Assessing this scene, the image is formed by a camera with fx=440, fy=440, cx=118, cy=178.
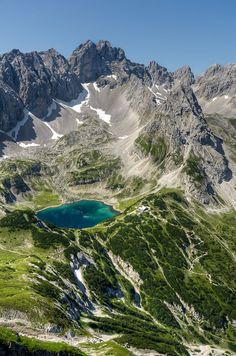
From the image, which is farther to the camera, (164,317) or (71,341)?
(164,317)

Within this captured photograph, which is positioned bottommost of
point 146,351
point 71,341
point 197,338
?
point 197,338

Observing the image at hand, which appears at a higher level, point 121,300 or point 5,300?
point 5,300

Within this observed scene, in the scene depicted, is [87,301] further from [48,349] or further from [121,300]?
[48,349]

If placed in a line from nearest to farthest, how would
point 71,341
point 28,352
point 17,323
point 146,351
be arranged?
point 28,352, point 17,323, point 71,341, point 146,351

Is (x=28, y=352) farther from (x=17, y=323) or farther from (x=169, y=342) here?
(x=169, y=342)

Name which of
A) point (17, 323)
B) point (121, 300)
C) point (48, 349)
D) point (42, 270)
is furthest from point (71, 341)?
point (121, 300)

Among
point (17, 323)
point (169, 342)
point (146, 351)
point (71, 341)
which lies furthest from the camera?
point (169, 342)

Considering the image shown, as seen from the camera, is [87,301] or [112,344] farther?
[87,301]

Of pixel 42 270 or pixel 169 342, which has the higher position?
pixel 42 270

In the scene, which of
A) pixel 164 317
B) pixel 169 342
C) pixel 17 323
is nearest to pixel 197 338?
pixel 164 317
